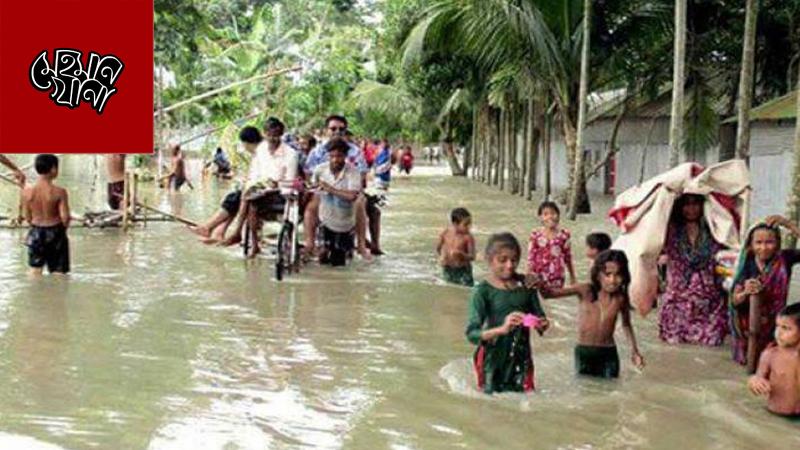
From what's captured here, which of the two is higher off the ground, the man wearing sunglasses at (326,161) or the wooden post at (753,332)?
the man wearing sunglasses at (326,161)

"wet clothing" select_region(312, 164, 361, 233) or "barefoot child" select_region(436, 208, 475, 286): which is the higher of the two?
"wet clothing" select_region(312, 164, 361, 233)

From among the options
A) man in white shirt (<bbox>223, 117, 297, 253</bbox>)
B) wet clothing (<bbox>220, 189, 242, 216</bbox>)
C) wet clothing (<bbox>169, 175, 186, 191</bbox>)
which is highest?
→ man in white shirt (<bbox>223, 117, 297, 253</bbox>)

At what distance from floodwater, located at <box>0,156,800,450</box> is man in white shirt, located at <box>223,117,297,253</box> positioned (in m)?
0.86

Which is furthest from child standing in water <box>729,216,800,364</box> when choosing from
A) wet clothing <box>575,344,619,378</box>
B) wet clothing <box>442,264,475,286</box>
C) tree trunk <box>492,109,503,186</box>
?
tree trunk <box>492,109,503,186</box>

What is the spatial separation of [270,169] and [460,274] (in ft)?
8.19

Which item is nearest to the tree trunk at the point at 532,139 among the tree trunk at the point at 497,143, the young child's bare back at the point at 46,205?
the tree trunk at the point at 497,143

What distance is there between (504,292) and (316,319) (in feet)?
11.0

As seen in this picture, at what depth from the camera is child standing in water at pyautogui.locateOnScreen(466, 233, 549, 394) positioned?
638 cm

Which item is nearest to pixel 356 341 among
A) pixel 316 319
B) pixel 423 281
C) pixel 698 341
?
pixel 316 319

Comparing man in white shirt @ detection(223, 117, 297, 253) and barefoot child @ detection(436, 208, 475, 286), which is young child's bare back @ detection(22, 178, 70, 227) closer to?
man in white shirt @ detection(223, 117, 297, 253)

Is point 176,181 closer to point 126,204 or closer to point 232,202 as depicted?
point 126,204

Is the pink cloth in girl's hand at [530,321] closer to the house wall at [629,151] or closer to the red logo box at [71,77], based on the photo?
the red logo box at [71,77]

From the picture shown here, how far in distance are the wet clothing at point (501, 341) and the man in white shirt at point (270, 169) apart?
5753mm

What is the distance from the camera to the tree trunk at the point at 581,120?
62.2 feet
